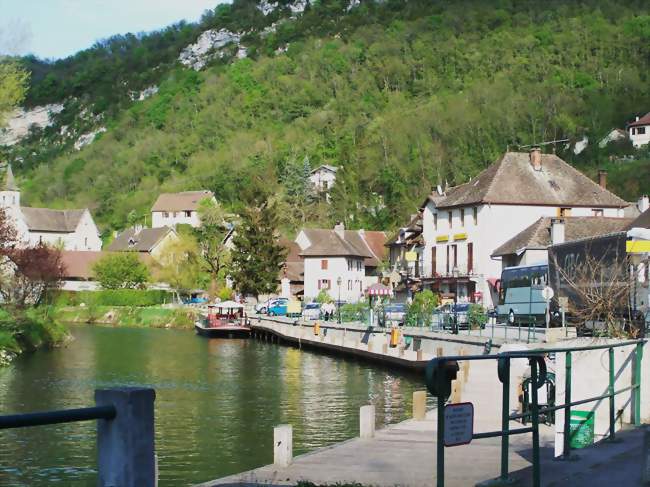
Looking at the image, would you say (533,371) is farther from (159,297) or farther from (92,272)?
(92,272)

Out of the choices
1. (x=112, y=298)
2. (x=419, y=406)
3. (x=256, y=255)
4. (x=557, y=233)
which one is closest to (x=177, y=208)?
(x=112, y=298)

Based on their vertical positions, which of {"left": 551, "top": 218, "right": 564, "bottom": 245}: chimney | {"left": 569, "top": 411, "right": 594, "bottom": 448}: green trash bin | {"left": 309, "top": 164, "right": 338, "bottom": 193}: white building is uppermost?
{"left": 309, "top": 164, "right": 338, "bottom": 193}: white building

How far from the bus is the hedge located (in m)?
58.0

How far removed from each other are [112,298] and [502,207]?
4894cm

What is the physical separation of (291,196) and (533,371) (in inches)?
5545

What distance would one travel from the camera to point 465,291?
7838 cm

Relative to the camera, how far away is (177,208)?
559 feet

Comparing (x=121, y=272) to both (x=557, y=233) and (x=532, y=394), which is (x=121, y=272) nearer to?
(x=557, y=233)

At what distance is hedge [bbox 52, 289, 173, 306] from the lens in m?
108

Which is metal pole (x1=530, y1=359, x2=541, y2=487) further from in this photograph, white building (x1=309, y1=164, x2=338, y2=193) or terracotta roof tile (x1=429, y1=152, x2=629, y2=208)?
white building (x1=309, y1=164, x2=338, y2=193)

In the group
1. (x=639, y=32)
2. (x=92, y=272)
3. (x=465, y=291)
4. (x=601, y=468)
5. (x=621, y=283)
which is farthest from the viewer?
(x=639, y=32)

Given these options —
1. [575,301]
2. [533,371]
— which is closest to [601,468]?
[533,371]

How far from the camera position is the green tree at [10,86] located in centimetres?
4528

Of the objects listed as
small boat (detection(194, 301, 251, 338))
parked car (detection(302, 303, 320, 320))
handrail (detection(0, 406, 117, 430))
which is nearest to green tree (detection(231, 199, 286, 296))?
small boat (detection(194, 301, 251, 338))
